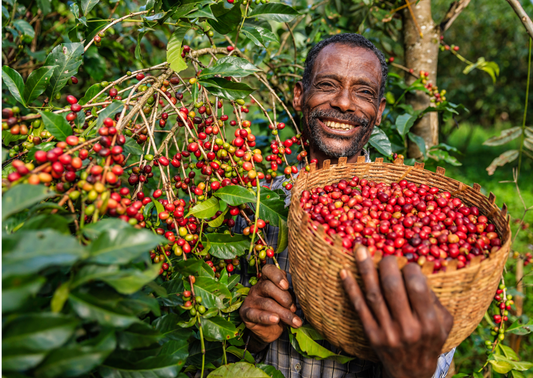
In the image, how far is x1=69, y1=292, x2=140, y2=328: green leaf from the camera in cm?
73

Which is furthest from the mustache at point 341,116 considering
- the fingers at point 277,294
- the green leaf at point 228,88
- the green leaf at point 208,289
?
the green leaf at point 208,289

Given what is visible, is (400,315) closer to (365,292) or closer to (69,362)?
(365,292)

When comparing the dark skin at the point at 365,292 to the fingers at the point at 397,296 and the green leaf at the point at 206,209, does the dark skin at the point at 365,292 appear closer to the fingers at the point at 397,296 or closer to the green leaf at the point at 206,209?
the fingers at the point at 397,296

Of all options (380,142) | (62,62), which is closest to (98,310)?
(62,62)

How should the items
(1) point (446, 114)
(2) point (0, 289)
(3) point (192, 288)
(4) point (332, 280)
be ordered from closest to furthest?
(2) point (0, 289) → (4) point (332, 280) → (3) point (192, 288) → (1) point (446, 114)

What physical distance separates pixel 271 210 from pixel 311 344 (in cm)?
53

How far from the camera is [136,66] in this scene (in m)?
3.53

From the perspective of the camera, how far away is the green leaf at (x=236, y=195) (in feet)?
3.75

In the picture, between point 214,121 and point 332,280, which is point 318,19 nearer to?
point 214,121

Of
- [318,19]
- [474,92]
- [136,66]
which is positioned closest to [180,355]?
[318,19]

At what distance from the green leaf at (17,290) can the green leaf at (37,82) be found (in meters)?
0.90

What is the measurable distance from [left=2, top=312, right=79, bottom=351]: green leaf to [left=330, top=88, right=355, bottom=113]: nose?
1607 millimetres

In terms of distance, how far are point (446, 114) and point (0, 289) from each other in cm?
268

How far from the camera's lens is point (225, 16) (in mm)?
1341
